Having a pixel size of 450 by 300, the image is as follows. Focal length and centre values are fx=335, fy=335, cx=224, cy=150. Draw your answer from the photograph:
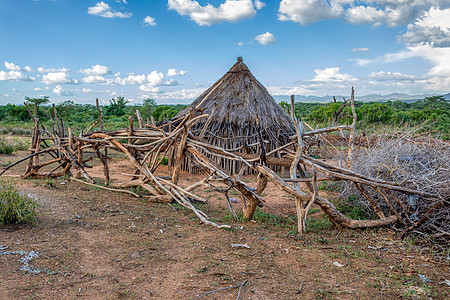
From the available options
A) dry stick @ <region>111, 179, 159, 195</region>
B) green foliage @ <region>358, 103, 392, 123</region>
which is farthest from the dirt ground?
green foliage @ <region>358, 103, 392, 123</region>

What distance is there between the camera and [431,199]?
3.76 metres

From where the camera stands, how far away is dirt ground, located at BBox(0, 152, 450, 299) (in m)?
2.62

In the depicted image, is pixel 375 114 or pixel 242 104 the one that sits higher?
pixel 242 104

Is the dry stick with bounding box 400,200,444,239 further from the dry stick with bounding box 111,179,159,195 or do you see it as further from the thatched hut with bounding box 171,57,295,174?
the thatched hut with bounding box 171,57,295,174

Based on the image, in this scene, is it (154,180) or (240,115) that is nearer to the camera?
(154,180)

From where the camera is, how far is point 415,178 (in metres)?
3.93

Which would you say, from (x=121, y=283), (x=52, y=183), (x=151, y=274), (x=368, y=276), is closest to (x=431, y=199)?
(x=368, y=276)

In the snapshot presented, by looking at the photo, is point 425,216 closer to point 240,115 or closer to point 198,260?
point 198,260

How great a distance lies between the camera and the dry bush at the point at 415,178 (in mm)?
3713

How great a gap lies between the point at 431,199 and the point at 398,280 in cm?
140

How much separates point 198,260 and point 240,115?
566 centimetres

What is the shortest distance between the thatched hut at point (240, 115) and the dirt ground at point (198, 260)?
420 centimetres

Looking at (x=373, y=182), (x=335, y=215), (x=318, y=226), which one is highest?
(x=373, y=182)

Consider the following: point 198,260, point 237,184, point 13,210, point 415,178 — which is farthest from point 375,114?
point 13,210
